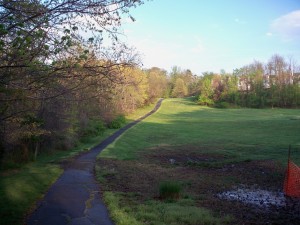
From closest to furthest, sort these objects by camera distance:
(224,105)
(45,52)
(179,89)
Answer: (45,52) → (224,105) → (179,89)

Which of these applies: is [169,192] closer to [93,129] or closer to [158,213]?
[158,213]

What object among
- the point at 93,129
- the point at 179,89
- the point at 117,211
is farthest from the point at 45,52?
the point at 179,89

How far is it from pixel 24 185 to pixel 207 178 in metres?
9.47

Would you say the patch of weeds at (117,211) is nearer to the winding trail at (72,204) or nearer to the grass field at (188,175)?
the grass field at (188,175)

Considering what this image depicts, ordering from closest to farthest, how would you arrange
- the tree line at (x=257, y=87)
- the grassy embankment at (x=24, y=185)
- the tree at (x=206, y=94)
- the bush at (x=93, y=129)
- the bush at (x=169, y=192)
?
1. the grassy embankment at (x=24, y=185)
2. the bush at (x=169, y=192)
3. the bush at (x=93, y=129)
4. the tree line at (x=257, y=87)
5. the tree at (x=206, y=94)

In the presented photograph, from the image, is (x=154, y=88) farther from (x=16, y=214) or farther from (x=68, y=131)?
(x=16, y=214)

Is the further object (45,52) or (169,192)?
(169,192)

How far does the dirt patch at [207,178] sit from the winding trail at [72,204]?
1132 millimetres

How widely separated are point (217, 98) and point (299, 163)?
292 feet

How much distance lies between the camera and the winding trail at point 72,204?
9.93m

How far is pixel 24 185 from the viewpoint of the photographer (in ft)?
47.5

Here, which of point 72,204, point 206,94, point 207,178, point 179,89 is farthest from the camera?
point 179,89

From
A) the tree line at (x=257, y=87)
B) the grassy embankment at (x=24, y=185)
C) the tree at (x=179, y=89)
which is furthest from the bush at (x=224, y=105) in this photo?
the grassy embankment at (x=24, y=185)

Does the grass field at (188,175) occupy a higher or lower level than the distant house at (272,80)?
lower
